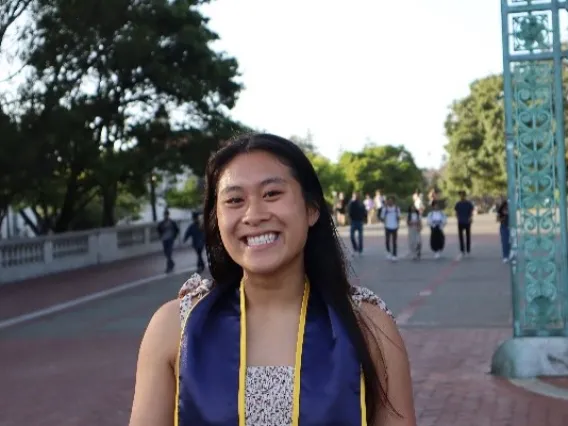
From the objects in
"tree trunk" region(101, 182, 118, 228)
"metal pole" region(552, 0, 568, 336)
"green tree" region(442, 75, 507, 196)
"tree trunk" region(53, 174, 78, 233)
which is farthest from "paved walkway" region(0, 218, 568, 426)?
"green tree" region(442, 75, 507, 196)

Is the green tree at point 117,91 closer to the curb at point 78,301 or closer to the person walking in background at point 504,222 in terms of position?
the curb at point 78,301

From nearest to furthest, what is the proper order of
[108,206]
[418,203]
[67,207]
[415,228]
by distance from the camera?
[415,228], [67,207], [418,203], [108,206]

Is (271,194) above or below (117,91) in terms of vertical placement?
below

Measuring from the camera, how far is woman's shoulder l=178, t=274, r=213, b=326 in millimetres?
2062

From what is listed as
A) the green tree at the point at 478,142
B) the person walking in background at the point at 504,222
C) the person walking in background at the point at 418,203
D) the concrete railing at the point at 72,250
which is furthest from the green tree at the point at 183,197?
the person walking in background at the point at 504,222

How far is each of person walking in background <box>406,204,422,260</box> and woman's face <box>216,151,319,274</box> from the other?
19516 mm

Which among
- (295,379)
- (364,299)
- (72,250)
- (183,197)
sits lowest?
(72,250)

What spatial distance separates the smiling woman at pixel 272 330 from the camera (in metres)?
1.92

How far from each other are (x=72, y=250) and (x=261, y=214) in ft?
74.7

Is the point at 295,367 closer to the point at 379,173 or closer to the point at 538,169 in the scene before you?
the point at 538,169


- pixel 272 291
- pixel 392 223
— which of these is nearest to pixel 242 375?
pixel 272 291

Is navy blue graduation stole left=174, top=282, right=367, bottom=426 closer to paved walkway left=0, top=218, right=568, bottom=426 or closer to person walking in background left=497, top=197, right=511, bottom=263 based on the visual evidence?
paved walkway left=0, top=218, right=568, bottom=426

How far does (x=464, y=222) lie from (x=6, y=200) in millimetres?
10750

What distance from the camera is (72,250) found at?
24.1m
